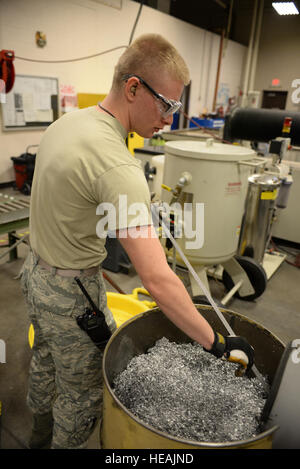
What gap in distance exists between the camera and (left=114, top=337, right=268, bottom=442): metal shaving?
0.77 metres

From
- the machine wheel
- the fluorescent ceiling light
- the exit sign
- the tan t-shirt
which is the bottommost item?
the machine wheel

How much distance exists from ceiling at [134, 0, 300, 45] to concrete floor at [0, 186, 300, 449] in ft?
23.3

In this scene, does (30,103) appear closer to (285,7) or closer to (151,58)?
(285,7)

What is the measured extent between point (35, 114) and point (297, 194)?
3.55 metres

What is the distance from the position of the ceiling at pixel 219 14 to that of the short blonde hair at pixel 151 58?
7.95 m

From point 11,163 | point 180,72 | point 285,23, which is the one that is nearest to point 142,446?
point 180,72

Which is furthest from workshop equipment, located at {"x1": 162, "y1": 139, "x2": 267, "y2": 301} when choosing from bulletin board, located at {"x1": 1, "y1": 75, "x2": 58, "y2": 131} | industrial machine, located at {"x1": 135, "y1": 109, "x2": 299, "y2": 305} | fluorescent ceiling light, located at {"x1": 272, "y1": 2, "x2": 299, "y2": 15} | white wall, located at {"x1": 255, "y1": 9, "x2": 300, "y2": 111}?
white wall, located at {"x1": 255, "y1": 9, "x2": 300, "y2": 111}

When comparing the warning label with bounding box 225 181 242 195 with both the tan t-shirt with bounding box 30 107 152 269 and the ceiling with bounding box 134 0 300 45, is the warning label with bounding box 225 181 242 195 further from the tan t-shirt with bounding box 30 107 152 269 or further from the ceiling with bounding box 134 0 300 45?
the ceiling with bounding box 134 0 300 45

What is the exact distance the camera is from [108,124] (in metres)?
0.83

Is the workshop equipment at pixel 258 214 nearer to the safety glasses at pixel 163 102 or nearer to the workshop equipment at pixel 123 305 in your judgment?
the workshop equipment at pixel 123 305

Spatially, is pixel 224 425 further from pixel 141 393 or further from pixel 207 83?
pixel 207 83

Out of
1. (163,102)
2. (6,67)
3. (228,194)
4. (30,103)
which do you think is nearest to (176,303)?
(163,102)

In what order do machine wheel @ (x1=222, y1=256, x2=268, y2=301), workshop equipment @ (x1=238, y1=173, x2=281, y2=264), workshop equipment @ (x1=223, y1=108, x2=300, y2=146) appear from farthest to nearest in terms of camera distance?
workshop equipment @ (x1=223, y1=108, x2=300, y2=146), machine wheel @ (x1=222, y1=256, x2=268, y2=301), workshop equipment @ (x1=238, y1=173, x2=281, y2=264)

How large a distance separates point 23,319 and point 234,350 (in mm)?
1580
